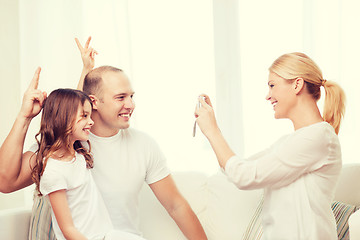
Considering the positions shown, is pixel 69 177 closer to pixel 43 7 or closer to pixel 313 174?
pixel 313 174

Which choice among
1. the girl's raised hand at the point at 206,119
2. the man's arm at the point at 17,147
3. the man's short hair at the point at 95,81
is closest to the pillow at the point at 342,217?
the girl's raised hand at the point at 206,119

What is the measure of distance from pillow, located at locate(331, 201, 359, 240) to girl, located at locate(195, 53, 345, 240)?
0.32m

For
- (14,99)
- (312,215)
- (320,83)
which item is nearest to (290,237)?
(312,215)

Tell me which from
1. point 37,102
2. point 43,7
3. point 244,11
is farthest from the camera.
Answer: point 43,7

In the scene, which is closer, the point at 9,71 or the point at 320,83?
the point at 320,83

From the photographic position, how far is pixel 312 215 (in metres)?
1.75

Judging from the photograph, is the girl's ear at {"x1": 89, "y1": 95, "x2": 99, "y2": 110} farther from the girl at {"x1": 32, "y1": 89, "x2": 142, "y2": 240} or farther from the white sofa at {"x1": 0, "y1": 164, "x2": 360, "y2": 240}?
the white sofa at {"x1": 0, "y1": 164, "x2": 360, "y2": 240}

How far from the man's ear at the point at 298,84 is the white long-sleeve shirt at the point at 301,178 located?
0.15 metres

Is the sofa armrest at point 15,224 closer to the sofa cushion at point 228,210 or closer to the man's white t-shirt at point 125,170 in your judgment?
the man's white t-shirt at point 125,170

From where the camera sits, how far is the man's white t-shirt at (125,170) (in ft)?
7.02

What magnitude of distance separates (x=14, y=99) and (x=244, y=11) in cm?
164

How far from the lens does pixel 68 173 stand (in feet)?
6.04

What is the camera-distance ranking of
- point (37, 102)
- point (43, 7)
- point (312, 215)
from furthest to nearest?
point (43, 7) < point (37, 102) < point (312, 215)

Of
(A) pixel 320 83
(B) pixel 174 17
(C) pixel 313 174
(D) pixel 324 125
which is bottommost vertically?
(C) pixel 313 174
